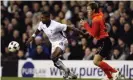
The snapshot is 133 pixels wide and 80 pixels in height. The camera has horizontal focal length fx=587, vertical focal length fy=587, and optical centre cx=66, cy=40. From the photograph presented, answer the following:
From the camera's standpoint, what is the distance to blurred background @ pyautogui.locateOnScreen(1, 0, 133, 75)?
19531 mm

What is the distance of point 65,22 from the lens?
68.0ft

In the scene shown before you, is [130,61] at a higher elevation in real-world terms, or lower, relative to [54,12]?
lower

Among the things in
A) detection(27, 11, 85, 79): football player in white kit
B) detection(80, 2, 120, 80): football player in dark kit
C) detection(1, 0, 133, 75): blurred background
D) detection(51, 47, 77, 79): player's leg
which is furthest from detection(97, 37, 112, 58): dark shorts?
detection(1, 0, 133, 75): blurred background

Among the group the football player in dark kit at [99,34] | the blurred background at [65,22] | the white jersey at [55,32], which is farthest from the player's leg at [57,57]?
A: the blurred background at [65,22]

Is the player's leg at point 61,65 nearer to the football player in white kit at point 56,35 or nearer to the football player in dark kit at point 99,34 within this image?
the football player in white kit at point 56,35

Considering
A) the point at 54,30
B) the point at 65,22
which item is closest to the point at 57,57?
the point at 54,30

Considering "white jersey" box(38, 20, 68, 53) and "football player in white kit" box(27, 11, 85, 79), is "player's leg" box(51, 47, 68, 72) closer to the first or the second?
"football player in white kit" box(27, 11, 85, 79)

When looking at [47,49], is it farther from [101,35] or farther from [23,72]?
[101,35]

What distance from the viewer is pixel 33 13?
22.8m

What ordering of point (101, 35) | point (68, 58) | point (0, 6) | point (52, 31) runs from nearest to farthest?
point (101, 35)
point (52, 31)
point (68, 58)
point (0, 6)

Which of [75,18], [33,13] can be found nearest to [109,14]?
[75,18]

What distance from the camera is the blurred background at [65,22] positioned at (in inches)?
769

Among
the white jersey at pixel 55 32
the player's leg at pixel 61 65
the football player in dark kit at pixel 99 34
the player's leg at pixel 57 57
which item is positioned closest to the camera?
the football player in dark kit at pixel 99 34

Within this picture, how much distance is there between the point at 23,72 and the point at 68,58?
1.74 metres
